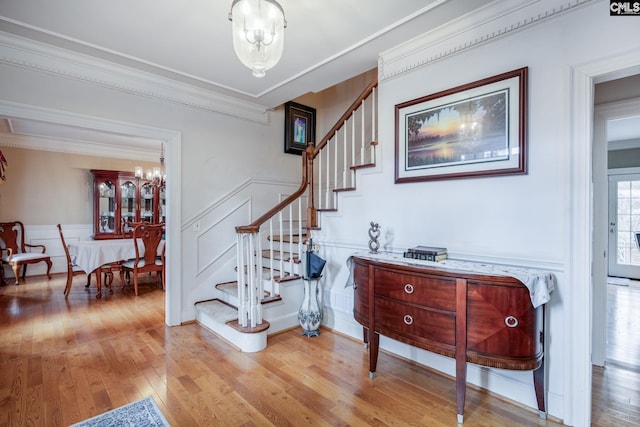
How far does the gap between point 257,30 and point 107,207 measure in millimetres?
6695

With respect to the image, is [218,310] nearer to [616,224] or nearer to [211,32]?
[211,32]

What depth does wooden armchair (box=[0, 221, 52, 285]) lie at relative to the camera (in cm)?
512

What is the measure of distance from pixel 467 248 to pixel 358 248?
3.52 ft

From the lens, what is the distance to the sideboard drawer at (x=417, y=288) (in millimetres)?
1847

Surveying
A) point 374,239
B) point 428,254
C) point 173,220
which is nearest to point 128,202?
point 173,220

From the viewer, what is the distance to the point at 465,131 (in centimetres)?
226

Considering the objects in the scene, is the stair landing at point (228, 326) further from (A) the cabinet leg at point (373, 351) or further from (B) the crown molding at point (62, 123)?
(B) the crown molding at point (62, 123)

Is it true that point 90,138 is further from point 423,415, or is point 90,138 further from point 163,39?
point 423,415

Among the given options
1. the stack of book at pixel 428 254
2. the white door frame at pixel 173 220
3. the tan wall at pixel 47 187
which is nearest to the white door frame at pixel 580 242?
the stack of book at pixel 428 254

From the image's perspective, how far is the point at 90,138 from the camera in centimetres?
599

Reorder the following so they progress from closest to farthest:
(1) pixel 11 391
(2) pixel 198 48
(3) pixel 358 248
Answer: (1) pixel 11 391, (2) pixel 198 48, (3) pixel 358 248

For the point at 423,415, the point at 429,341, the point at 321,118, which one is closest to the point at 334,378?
the point at 423,415

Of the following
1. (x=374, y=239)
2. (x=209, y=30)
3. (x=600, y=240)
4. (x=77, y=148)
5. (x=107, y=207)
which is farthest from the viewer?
(x=107, y=207)

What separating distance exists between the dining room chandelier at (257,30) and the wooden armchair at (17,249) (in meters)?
6.05
